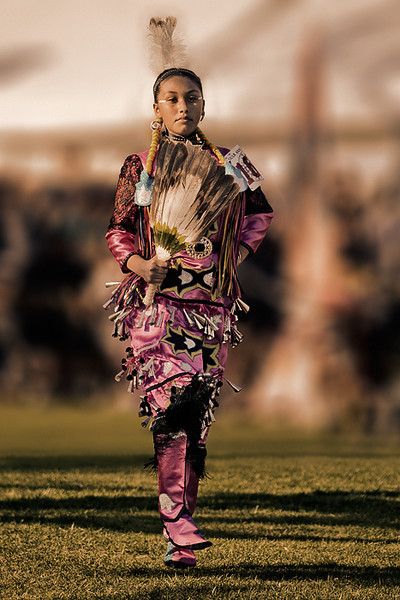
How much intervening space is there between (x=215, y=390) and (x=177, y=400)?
232mm

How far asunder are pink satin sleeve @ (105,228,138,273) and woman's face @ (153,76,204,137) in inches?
20.3

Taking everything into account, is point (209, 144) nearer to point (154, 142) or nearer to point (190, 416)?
point (154, 142)

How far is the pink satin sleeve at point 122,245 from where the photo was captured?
6.07 metres

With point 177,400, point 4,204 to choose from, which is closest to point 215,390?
point 177,400

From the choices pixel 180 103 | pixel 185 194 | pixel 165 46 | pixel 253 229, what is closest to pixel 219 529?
pixel 253 229

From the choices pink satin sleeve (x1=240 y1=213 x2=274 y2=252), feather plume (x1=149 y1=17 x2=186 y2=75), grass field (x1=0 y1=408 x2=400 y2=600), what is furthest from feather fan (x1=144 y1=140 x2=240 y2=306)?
grass field (x1=0 y1=408 x2=400 y2=600)

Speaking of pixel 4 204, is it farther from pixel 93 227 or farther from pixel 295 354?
pixel 295 354

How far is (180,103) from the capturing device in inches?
238

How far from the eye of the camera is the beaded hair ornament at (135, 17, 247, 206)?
6.02 m

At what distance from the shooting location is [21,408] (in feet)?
98.3

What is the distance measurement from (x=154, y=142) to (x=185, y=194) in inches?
16.2

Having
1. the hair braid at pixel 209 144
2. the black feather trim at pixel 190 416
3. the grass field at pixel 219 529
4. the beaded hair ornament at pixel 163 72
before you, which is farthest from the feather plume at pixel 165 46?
the grass field at pixel 219 529

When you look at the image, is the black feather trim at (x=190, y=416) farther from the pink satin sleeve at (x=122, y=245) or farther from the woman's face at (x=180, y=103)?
the woman's face at (x=180, y=103)

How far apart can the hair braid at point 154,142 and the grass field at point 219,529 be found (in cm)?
182
